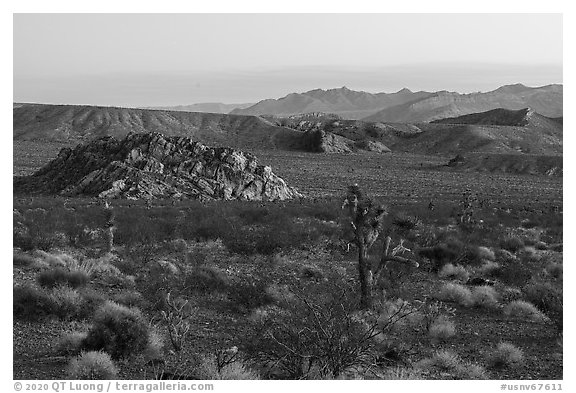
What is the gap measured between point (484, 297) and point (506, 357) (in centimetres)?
418

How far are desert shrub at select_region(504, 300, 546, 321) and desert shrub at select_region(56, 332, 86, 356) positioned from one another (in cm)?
1016

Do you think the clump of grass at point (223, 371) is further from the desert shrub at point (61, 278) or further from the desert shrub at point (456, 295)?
the desert shrub at point (456, 295)

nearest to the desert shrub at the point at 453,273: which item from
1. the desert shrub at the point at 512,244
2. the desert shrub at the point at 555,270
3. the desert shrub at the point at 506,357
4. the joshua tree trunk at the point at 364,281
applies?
the desert shrub at the point at 555,270

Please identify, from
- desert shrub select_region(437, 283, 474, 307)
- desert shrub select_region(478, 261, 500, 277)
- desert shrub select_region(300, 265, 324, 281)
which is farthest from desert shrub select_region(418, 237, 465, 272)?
desert shrub select_region(300, 265, 324, 281)

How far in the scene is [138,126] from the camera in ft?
382

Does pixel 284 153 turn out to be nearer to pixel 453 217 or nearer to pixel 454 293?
pixel 453 217

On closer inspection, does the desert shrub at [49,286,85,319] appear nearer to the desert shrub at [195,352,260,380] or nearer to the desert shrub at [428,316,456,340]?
the desert shrub at [195,352,260,380]

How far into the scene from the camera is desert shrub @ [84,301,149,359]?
9.40 meters

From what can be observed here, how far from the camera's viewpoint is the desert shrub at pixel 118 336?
9.40m

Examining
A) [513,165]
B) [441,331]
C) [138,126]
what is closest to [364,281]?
[441,331]

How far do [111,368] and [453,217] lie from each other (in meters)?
24.7

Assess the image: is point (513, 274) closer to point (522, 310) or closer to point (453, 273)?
point (453, 273)

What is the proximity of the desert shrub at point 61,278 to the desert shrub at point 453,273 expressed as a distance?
10.9m

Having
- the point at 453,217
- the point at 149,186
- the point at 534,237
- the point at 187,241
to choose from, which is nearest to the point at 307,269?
the point at 187,241
